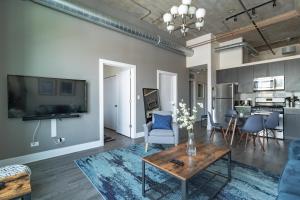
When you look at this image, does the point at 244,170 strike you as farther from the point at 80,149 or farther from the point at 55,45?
the point at 55,45

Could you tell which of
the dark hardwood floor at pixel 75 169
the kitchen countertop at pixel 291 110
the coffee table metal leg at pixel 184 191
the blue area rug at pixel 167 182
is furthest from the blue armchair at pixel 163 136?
the kitchen countertop at pixel 291 110

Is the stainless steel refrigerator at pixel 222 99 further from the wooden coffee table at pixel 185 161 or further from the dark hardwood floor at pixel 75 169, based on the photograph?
the wooden coffee table at pixel 185 161

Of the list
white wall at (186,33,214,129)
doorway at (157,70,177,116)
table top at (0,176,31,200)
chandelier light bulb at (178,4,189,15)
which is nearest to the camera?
table top at (0,176,31,200)

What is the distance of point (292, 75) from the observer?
4656 millimetres

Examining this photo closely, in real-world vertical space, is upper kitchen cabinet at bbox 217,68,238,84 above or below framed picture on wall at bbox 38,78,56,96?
above

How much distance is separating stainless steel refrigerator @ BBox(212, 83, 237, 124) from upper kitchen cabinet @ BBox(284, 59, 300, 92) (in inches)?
58.0

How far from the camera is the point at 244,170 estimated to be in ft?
8.33

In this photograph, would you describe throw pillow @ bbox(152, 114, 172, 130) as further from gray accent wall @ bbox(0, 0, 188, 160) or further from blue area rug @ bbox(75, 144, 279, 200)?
gray accent wall @ bbox(0, 0, 188, 160)

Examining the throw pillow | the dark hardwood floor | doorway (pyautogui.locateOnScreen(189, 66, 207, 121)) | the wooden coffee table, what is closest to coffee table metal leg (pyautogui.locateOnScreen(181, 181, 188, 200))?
the wooden coffee table

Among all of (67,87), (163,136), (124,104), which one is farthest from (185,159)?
(124,104)

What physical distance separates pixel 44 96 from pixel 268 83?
6.34 m

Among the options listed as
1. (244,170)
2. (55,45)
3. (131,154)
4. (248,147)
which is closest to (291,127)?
(248,147)

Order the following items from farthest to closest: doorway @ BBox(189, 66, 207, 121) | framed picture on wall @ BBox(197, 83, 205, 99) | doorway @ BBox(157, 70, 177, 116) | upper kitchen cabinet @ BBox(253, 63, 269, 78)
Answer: framed picture on wall @ BBox(197, 83, 205, 99), doorway @ BBox(189, 66, 207, 121), doorway @ BBox(157, 70, 177, 116), upper kitchen cabinet @ BBox(253, 63, 269, 78)

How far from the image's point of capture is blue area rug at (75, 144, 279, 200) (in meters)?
1.93
